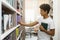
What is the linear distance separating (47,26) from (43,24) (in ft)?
0.26

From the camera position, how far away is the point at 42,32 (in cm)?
223

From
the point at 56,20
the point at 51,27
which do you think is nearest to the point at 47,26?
the point at 51,27

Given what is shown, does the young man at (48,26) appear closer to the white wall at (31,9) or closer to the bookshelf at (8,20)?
the bookshelf at (8,20)

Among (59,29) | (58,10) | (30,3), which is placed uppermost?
(30,3)

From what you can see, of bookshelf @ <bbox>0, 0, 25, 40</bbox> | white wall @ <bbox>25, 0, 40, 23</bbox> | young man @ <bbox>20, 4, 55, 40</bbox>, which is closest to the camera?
bookshelf @ <bbox>0, 0, 25, 40</bbox>

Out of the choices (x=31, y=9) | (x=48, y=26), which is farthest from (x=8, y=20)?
(x=31, y=9)

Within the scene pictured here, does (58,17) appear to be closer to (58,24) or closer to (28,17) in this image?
(58,24)

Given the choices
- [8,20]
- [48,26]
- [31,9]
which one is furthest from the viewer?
[31,9]

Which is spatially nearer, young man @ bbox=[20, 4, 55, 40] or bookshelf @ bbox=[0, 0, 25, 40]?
bookshelf @ bbox=[0, 0, 25, 40]

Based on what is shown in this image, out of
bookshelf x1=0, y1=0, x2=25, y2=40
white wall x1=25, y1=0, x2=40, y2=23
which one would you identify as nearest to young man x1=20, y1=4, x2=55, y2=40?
bookshelf x1=0, y1=0, x2=25, y2=40

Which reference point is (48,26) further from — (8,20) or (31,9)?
(31,9)

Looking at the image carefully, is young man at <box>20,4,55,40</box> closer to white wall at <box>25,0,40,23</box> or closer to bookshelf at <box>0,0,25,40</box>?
bookshelf at <box>0,0,25,40</box>

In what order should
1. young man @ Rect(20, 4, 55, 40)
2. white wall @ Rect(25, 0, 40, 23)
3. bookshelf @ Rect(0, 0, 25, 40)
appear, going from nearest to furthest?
bookshelf @ Rect(0, 0, 25, 40)
young man @ Rect(20, 4, 55, 40)
white wall @ Rect(25, 0, 40, 23)

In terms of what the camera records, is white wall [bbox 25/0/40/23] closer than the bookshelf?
No
